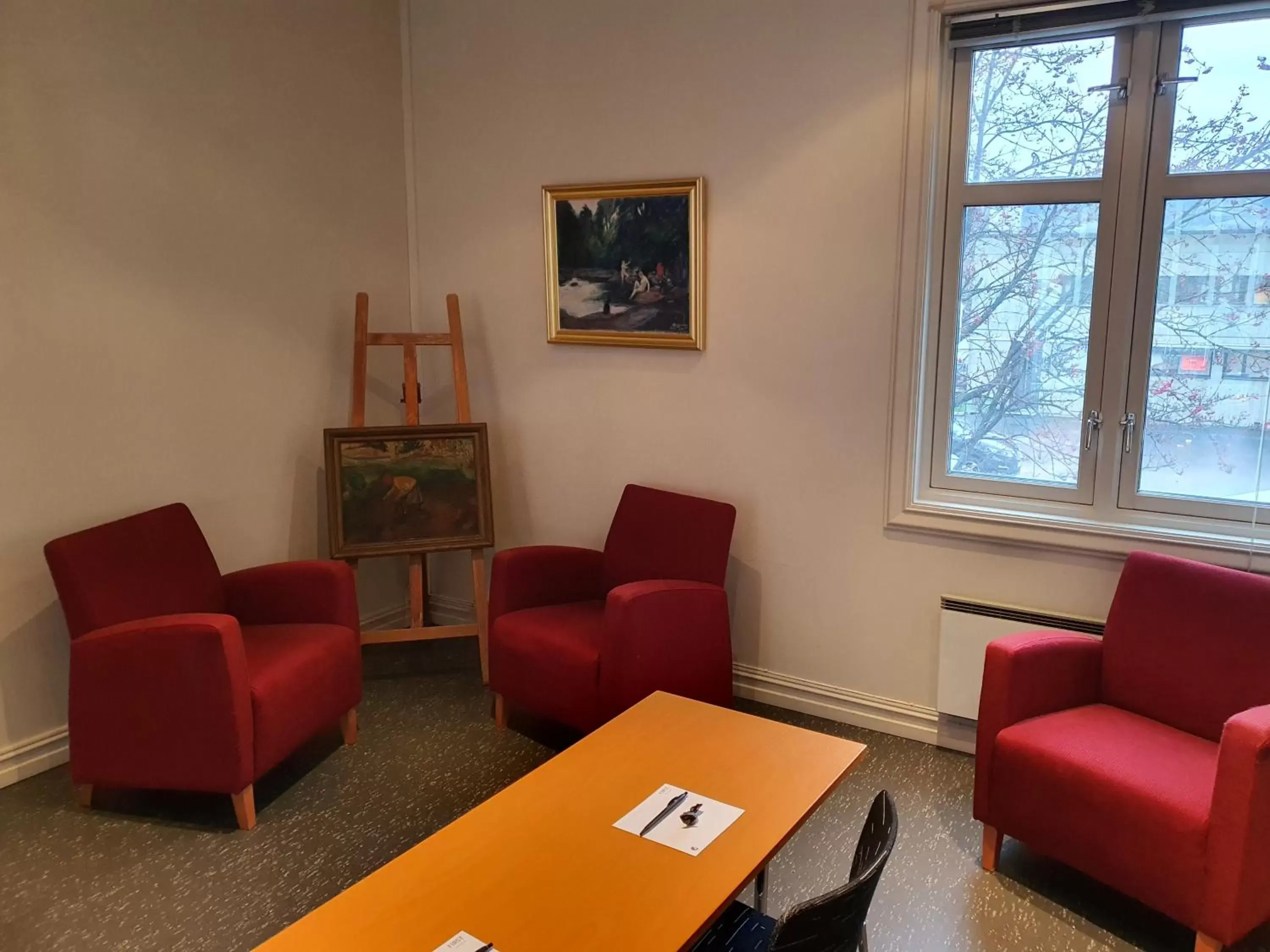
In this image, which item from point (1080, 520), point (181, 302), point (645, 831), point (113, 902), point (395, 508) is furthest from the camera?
point (395, 508)

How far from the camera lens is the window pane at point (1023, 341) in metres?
3.13

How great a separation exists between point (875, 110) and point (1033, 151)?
532 mm

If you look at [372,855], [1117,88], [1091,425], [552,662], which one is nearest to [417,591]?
[552,662]

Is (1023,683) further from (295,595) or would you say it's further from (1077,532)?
(295,595)

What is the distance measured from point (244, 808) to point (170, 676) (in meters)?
0.46

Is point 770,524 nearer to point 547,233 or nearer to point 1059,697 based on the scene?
point 1059,697

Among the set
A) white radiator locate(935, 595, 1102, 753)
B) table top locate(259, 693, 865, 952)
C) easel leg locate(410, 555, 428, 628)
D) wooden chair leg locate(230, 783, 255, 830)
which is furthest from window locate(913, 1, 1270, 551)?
wooden chair leg locate(230, 783, 255, 830)

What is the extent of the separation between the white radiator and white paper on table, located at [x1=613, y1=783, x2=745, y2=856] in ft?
5.07

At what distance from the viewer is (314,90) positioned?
3.90m

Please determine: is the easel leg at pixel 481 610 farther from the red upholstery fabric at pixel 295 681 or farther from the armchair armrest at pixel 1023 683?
the armchair armrest at pixel 1023 683

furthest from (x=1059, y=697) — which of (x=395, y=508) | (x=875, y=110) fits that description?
(x=395, y=508)

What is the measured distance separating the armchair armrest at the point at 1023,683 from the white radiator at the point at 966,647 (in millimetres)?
405

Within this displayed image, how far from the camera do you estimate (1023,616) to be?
3.17m

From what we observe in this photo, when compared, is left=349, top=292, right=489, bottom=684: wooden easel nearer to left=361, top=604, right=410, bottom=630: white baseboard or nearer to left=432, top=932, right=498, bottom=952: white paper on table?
left=361, top=604, right=410, bottom=630: white baseboard
